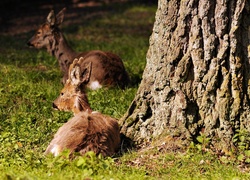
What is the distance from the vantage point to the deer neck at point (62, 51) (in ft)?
38.3

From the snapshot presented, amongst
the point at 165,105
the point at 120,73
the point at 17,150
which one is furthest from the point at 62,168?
the point at 120,73

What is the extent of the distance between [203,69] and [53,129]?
2025 millimetres

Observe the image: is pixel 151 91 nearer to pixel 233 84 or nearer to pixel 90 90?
pixel 233 84

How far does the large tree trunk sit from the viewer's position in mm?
6543

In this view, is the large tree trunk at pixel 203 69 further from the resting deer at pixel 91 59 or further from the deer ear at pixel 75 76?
the resting deer at pixel 91 59

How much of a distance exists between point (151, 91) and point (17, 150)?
156 cm

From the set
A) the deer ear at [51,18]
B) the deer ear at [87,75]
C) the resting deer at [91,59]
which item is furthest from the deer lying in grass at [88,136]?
the deer ear at [51,18]

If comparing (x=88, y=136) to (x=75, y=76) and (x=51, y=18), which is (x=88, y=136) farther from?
(x=51, y=18)

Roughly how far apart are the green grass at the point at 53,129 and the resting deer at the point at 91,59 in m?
0.22

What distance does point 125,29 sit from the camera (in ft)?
55.1

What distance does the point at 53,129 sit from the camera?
758 centimetres

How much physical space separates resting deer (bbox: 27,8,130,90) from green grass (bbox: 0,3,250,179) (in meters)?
0.22

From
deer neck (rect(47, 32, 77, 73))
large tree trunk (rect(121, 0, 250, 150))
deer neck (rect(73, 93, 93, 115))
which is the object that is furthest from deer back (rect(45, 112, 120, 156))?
deer neck (rect(47, 32, 77, 73))

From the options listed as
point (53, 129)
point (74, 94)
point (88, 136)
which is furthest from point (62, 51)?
point (88, 136)
